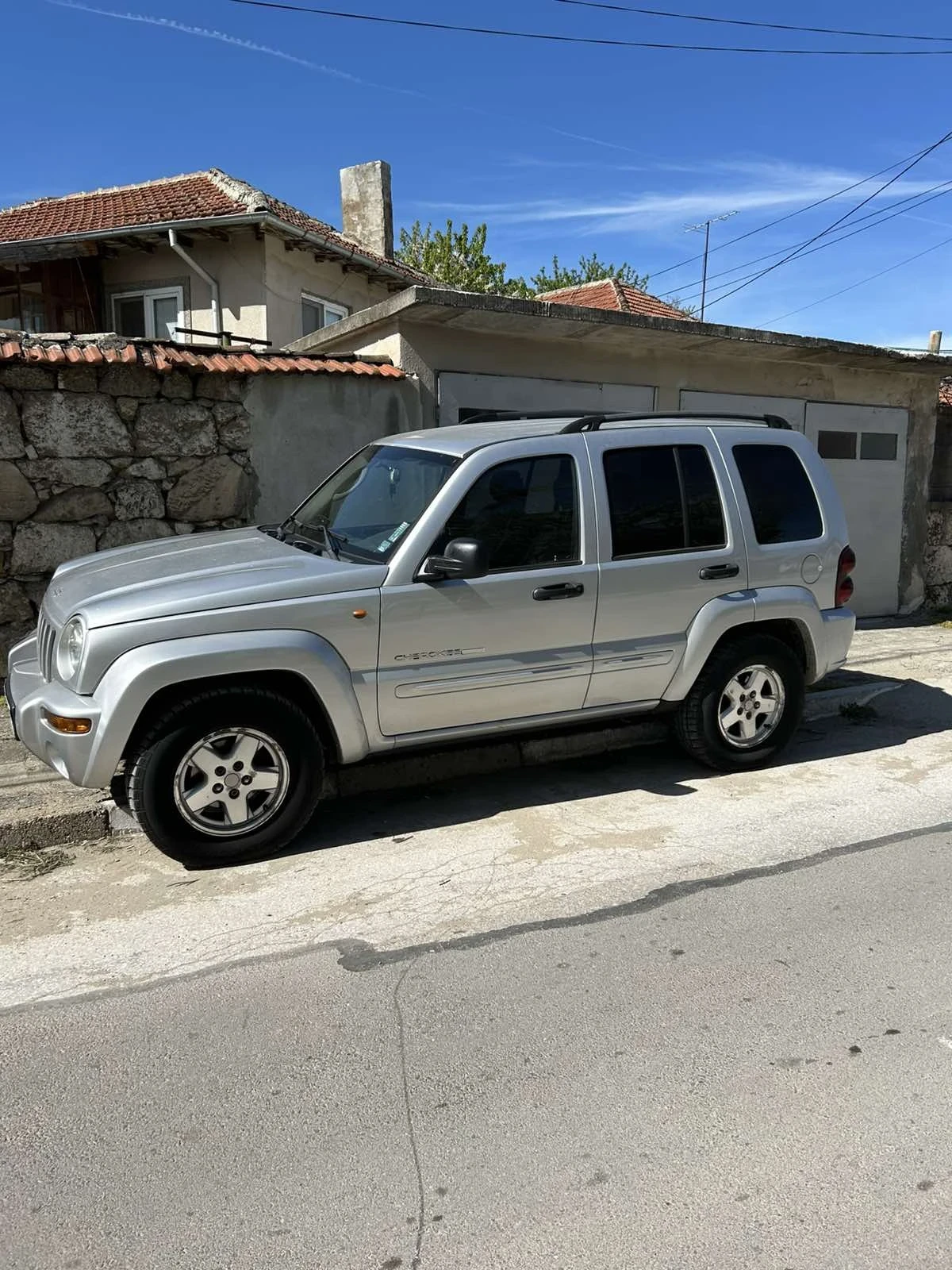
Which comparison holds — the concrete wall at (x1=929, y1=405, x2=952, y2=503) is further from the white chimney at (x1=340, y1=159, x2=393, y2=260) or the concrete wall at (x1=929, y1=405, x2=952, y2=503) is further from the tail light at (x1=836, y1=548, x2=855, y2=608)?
the white chimney at (x1=340, y1=159, x2=393, y2=260)

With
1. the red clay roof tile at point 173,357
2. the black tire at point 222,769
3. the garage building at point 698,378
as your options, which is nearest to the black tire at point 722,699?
the black tire at point 222,769

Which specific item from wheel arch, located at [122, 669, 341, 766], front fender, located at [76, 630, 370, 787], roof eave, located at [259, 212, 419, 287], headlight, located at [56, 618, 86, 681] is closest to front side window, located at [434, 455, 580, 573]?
front fender, located at [76, 630, 370, 787]

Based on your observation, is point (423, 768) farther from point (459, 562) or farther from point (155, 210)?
point (155, 210)

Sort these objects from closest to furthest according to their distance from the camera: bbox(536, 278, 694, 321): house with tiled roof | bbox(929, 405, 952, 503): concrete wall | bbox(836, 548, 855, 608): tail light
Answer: bbox(836, 548, 855, 608): tail light < bbox(929, 405, 952, 503): concrete wall < bbox(536, 278, 694, 321): house with tiled roof

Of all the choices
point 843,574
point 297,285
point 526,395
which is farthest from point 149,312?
point 843,574

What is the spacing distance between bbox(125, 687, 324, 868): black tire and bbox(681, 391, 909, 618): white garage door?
A: 27.2 feet

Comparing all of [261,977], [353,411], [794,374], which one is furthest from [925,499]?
[261,977]

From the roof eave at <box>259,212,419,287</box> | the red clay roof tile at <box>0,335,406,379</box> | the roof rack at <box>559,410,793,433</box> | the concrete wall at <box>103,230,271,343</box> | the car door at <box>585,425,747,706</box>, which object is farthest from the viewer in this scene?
the concrete wall at <box>103,230,271,343</box>

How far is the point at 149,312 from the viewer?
602 inches

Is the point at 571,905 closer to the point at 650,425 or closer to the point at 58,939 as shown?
the point at 58,939

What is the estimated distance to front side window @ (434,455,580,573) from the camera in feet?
15.9

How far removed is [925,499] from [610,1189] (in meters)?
11.1

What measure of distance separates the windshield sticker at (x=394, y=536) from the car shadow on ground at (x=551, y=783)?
3.92 feet

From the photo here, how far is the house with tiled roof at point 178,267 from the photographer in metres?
13.9
